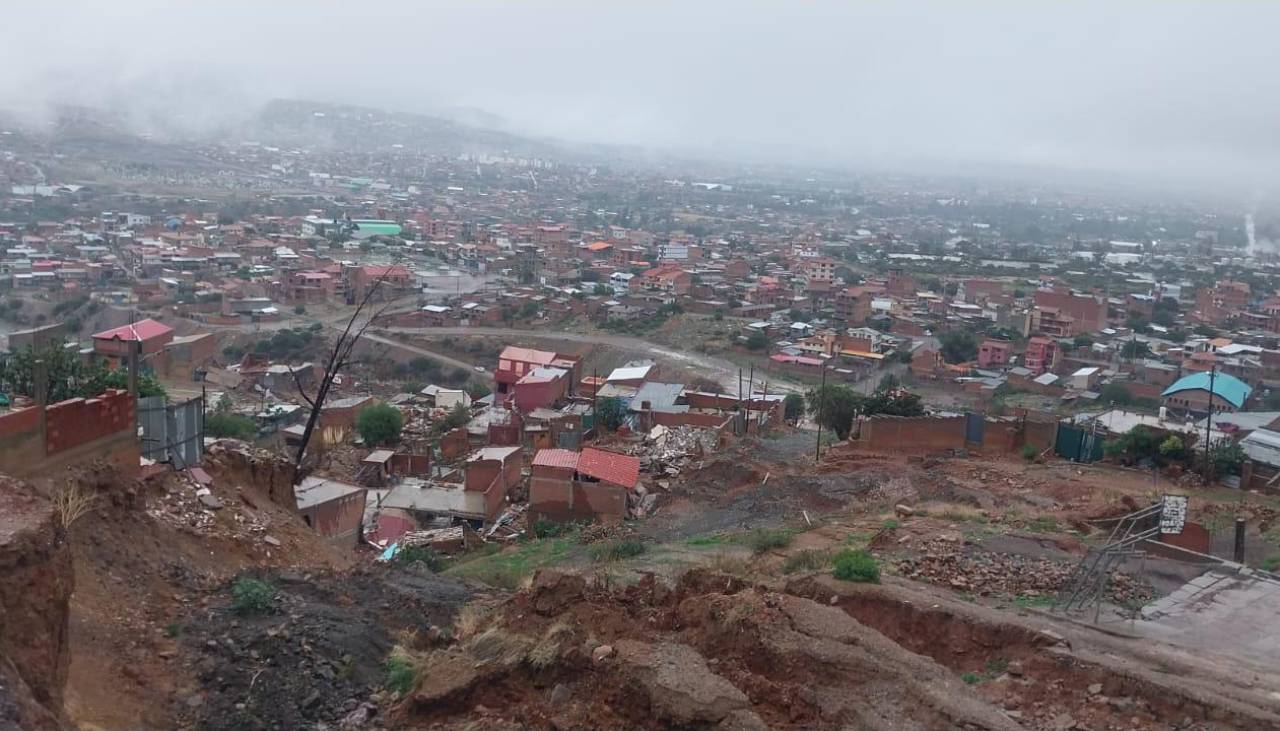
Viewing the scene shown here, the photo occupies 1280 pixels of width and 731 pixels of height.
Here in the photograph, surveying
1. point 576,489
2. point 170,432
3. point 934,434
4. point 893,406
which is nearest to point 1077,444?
point 934,434

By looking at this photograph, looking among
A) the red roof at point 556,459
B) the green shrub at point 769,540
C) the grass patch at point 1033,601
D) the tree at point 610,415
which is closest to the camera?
the grass patch at point 1033,601

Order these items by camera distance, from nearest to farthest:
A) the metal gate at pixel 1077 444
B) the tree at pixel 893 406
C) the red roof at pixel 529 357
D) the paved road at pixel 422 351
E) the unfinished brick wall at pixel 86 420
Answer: the unfinished brick wall at pixel 86 420
the metal gate at pixel 1077 444
the tree at pixel 893 406
the red roof at pixel 529 357
the paved road at pixel 422 351

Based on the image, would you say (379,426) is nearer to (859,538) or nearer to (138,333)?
(138,333)

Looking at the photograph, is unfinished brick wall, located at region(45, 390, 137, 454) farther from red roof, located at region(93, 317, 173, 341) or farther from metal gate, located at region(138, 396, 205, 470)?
red roof, located at region(93, 317, 173, 341)

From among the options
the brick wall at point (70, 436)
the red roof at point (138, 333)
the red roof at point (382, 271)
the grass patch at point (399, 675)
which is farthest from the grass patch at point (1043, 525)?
the red roof at point (382, 271)

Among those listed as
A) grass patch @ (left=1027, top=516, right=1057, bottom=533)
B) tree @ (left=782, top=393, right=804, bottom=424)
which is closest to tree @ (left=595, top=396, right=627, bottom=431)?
tree @ (left=782, top=393, right=804, bottom=424)

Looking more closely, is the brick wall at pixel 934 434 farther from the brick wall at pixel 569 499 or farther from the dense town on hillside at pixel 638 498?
the brick wall at pixel 569 499

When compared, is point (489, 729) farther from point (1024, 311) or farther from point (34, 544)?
point (1024, 311)
